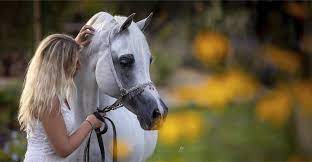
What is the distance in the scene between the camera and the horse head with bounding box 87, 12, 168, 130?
3072 mm

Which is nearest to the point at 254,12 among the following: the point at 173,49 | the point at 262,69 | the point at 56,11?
the point at 262,69

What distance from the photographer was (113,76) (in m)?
3.17

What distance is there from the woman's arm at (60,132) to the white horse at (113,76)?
0.23 meters

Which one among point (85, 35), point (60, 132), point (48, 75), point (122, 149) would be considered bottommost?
point (122, 149)

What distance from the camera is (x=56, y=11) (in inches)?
327

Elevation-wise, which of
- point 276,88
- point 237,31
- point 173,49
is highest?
point 276,88

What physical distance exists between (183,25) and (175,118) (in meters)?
7.96

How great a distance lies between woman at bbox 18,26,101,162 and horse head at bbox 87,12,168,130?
0.40 feet

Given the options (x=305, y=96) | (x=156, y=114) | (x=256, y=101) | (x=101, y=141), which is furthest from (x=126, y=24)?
(x=305, y=96)

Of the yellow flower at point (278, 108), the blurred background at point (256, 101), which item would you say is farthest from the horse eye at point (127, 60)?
the yellow flower at point (278, 108)

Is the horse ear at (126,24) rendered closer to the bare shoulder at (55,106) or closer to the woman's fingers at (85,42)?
the woman's fingers at (85,42)

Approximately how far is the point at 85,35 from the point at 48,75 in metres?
0.30

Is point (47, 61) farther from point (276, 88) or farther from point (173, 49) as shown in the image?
point (173, 49)

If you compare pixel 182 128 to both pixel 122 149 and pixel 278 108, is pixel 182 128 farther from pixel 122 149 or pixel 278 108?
pixel 122 149
